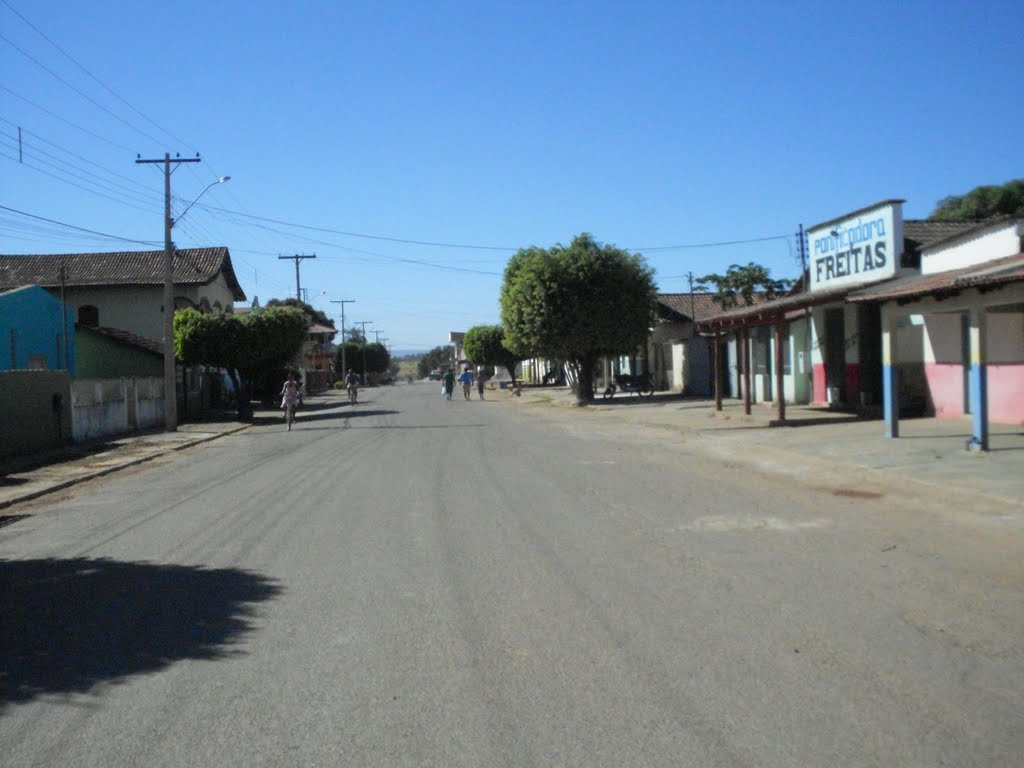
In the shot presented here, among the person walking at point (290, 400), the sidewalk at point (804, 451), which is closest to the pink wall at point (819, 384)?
the sidewalk at point (804, 451)

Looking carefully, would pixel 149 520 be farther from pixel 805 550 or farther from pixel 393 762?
pixel 393 762

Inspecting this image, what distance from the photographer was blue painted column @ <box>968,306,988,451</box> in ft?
51.7

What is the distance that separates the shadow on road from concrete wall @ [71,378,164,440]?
18.6 metres

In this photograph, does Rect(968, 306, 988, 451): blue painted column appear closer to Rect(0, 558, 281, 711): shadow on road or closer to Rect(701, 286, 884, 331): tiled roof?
Rect(701, 286, 884, 331): tiled roof

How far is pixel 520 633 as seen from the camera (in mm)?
6715

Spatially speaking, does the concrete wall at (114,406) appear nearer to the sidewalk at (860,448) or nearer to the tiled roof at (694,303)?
the sidewalk at (860,448)

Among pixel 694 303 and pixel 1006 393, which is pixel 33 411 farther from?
pixel 694 303

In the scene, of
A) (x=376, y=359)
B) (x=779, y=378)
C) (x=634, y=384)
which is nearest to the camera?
(x=779, y=378)

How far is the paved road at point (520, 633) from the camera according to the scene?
489 cm

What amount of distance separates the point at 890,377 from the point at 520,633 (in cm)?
1388

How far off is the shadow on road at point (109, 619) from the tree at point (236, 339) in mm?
30602

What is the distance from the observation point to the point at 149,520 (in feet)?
41.2

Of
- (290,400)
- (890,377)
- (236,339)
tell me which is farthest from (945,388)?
(236,339)

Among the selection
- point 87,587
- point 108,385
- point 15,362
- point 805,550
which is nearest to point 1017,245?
point 805,550
